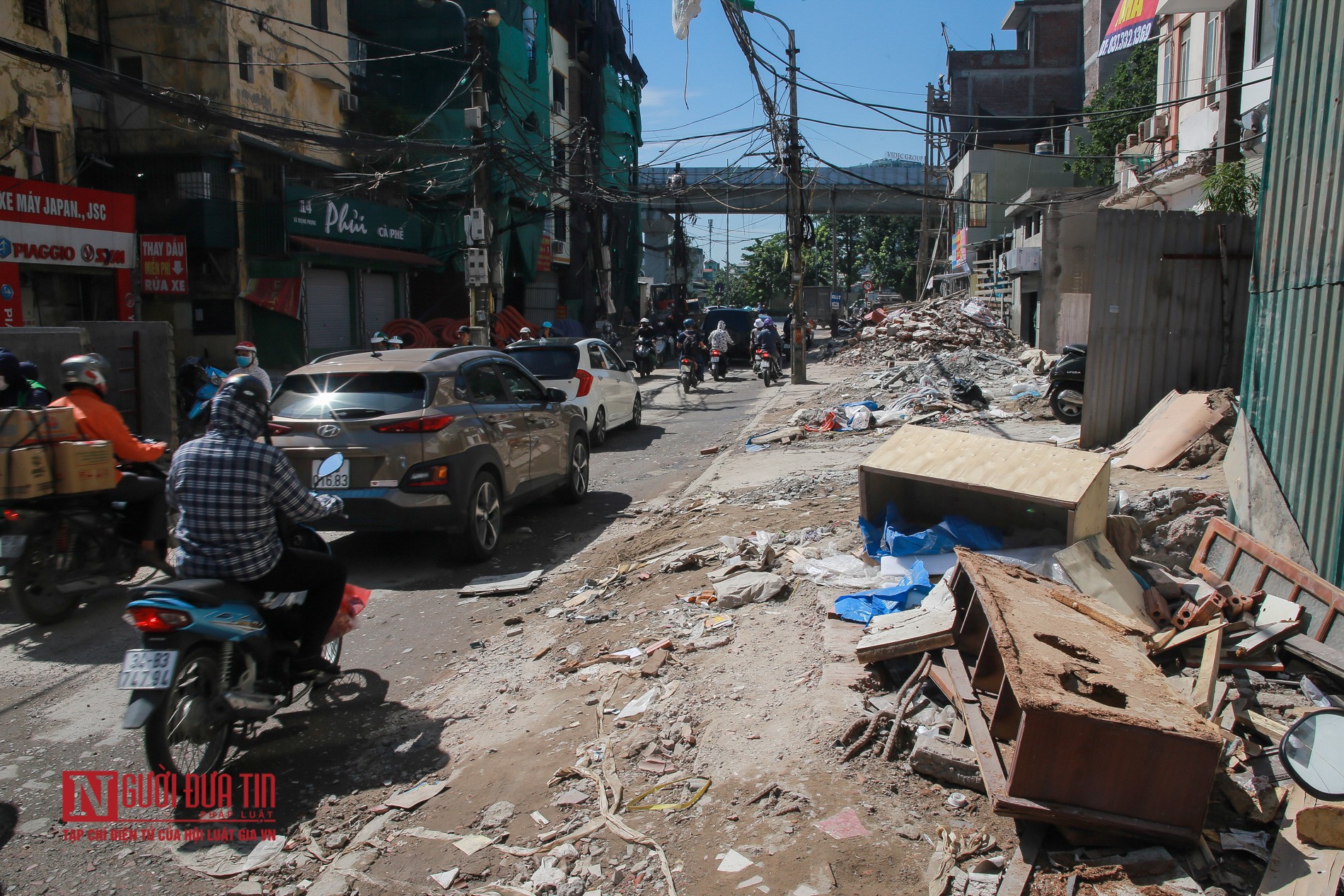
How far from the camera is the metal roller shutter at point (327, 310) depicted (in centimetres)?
2173

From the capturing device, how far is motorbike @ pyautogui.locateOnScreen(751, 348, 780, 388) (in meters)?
23.2

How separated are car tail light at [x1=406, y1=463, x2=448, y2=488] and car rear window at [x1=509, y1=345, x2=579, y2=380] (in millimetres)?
6072

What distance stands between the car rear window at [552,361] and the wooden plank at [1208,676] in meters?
9.74

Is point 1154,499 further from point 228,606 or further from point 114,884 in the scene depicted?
point 114,884

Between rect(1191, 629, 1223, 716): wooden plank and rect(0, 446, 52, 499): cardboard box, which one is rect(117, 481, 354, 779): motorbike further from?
rect(1191, 629, 1223, 716): wooden plank

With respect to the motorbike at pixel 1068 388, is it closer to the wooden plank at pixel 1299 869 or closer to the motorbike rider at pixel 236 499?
the wooden plank at pixel 1299 869

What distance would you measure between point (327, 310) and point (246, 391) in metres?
19.7

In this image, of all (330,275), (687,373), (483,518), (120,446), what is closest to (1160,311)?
(483,518)

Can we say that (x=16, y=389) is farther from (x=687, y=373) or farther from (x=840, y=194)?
(x=840, y=194)

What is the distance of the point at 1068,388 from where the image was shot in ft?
44.2

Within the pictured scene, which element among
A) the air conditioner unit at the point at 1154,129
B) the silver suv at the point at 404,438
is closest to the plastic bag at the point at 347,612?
the silver suv at the point at 404,438

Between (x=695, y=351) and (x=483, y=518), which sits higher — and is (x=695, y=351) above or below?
above

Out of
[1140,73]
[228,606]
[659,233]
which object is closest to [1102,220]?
[228,606]

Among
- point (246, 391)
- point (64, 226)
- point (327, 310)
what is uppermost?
point (64, 226)
